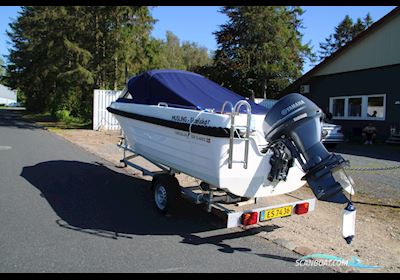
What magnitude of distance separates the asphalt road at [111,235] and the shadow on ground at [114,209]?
0.01m

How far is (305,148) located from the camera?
4.61 meters

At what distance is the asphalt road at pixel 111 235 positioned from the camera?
426 cm

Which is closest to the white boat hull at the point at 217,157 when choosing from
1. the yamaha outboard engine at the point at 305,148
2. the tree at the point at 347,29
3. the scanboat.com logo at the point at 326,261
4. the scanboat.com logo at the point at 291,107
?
the yamaha outboard engine at the point at 305,148

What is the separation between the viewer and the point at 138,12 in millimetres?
22656

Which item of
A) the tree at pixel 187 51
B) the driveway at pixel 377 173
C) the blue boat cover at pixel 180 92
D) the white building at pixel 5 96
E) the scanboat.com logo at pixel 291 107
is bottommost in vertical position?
the driveway at pixel 377 173

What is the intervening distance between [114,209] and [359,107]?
16504mm

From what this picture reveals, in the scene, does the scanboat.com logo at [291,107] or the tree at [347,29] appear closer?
the scanboat.com logo at [291,107]

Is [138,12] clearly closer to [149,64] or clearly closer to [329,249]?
[149,64]

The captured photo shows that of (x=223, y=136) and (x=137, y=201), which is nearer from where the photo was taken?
(x=223, y=136)

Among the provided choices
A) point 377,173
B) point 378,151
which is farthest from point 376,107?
point 377,173

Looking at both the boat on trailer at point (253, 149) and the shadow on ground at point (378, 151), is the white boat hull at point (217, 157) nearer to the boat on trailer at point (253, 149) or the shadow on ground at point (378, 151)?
the boat on trailer at point (253, 149)
